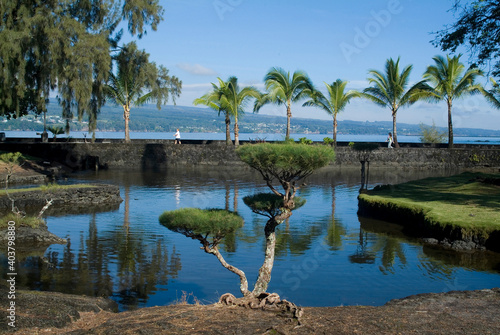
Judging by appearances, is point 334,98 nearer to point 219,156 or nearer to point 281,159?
point 219,156

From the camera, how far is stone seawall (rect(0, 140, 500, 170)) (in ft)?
131

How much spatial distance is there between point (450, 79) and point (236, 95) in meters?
16.8

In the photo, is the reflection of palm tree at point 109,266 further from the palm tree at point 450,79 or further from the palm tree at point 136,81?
the palm tree at point 450,79

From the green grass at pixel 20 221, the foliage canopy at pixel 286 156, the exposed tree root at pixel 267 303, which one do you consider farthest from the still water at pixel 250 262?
the foliage canopy at pixel 286 156

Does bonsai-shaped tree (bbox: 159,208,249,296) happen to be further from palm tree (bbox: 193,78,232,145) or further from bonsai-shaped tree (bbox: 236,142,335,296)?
palm tree (bbox: 193,78,232,145)

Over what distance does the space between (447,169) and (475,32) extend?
23.2 metres

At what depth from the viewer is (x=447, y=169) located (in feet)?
136

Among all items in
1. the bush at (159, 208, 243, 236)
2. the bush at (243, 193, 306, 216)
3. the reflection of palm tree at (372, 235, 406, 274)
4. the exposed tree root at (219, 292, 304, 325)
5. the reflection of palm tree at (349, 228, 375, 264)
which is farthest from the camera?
the reflection of palm tree at (349, 228, 375, 264)

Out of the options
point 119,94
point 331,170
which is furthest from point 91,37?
point 331,170

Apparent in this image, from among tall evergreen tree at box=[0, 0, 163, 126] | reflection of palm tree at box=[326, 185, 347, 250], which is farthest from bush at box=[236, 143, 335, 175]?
tall evergreen tree at box=[0, 0, 163, 126]

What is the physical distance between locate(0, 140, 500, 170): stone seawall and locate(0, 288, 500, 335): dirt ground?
31808mm

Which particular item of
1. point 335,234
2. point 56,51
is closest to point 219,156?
point 56,51

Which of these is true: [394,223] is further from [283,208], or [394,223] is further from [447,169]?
[447,169]

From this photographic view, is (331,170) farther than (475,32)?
Yes
